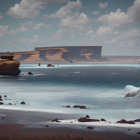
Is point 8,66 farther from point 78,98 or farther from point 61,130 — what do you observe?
point 61,130

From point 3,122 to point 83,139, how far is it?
6161 millimetres

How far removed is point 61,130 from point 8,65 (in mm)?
71233

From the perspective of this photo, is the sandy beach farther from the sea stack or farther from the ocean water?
the sea stack

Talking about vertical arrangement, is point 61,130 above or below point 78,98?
below

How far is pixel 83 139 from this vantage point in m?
12.1

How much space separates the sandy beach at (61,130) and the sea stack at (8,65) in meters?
67.0

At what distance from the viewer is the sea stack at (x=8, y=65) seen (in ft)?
269

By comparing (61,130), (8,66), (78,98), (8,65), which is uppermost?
(8,65)

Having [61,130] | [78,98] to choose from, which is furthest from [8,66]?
[61,130]

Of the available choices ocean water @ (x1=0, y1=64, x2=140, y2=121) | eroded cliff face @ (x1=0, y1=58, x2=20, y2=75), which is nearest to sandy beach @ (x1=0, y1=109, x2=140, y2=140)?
ocean water @ (x1=0, y1=64, x2=140, y2=121)

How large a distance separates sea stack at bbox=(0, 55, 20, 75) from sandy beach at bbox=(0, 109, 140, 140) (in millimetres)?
66978

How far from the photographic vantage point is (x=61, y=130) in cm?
1391

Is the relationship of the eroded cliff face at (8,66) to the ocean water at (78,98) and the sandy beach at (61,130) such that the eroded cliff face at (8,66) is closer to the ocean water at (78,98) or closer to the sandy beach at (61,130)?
the ocean water at (78,98)

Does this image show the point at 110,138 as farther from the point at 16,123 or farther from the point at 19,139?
the point at 16,123
